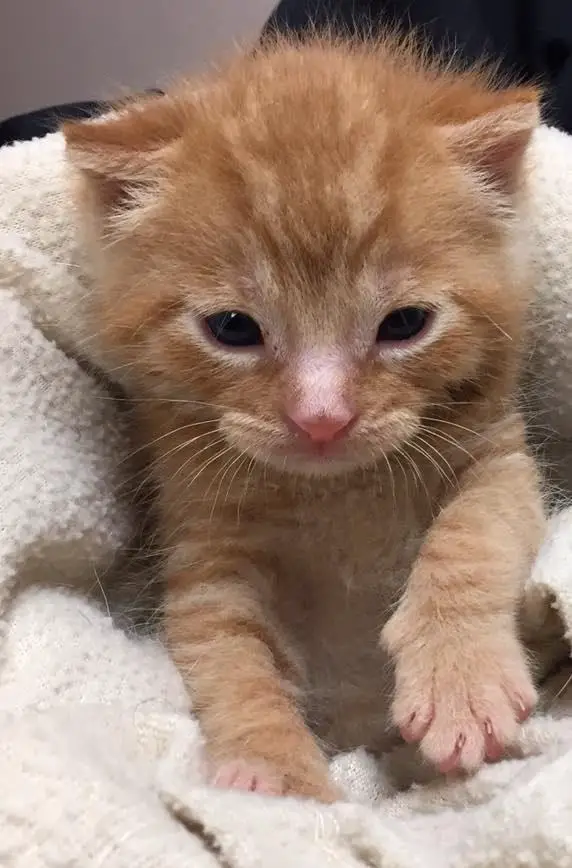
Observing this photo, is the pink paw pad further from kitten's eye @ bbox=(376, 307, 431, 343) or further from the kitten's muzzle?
kitten's eye @ bbox=(376, 307, 431, 343)

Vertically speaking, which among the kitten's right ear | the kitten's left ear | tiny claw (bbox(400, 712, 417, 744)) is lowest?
tiny claw (bbox(400, 712, 417, 744))

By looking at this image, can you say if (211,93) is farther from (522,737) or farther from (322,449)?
(522,737)

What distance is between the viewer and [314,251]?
3.10 feet

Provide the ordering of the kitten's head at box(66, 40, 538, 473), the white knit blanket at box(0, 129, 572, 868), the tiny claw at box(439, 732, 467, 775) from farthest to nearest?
the kitten's head at box(66, 40, 538, 473) → the tiny claw at box(439, 732, 467, 775) → the white knit blanket at box(0, 129, 572, 868)

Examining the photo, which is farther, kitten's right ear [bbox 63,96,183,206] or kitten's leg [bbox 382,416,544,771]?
kitten's right ear [bbox 63,96,183,206]

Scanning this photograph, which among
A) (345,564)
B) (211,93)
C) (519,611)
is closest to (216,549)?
(345,564)

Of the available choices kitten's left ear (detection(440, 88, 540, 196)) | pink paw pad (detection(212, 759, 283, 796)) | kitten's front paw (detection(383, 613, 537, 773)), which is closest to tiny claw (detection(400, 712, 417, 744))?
kitten's front paw (detection(383, 613, 537, 773))

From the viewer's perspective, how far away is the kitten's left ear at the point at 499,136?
994mm

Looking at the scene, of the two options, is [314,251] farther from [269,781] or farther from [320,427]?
[269,781]

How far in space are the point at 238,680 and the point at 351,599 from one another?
0.59 feet

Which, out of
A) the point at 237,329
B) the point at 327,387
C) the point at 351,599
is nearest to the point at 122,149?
the point at 237,329

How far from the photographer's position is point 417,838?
0.75m

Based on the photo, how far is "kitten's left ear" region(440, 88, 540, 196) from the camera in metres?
0.99

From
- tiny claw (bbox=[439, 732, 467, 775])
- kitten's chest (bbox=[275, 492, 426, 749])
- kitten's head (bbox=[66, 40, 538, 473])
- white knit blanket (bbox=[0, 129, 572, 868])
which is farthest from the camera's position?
kitten's chest (bbox=[275, 492, 426, 749])
